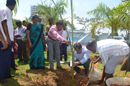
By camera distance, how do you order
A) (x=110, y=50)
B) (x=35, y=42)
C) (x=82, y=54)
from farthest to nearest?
(x=35, y=42) → (x=82, y=54) → (x=110, y=50)

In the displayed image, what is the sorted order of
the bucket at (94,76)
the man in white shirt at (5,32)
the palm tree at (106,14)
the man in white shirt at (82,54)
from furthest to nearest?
the palm tree at (106,14)
the man in white shirt at (82,54)
the bucket at (94,76)
the man in white shirt at (5,32)

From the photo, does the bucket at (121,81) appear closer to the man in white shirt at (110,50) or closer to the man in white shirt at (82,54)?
the man in white shirt at (110,50)

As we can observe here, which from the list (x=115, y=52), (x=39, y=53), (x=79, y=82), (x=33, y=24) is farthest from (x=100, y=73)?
(x=33, y=24)

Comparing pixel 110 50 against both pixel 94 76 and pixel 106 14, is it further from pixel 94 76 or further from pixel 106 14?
pixel 106 14

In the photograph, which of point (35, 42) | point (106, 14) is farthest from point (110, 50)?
point (106, 14)

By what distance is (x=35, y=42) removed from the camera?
129 inches

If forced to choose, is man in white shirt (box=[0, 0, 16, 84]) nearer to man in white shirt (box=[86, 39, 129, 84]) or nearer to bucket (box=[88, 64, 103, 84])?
man in white shirt (box=[86, 39, 129, 84])

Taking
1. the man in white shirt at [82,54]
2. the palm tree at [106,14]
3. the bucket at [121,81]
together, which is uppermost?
the palm tree at [106,14]

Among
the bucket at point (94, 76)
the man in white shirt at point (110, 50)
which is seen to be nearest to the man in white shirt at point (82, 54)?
the bucket at point (94, 76)

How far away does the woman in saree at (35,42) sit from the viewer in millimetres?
3217

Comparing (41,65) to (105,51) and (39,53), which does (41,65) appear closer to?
(39,53)

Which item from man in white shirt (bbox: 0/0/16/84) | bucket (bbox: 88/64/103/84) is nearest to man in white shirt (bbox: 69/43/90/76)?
bucket (bbox: 88/64/103/84)

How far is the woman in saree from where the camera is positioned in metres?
3.22

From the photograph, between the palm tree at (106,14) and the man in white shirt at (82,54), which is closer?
the man in white shirt at (82,54)
